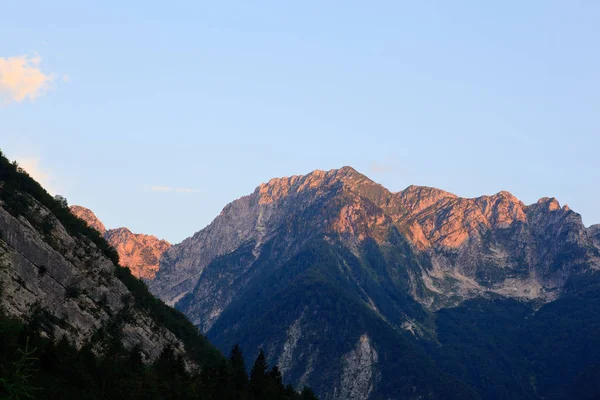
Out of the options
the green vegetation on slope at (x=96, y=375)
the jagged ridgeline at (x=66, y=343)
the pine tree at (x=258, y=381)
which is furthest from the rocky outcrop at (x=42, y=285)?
the pine tree at (x=258, y=381)

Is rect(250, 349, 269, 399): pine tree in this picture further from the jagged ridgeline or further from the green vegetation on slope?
the green vegetation on slope

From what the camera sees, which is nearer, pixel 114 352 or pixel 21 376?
pixel 21 376

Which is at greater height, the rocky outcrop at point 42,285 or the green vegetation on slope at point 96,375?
the rocky outcrop at point 42,285

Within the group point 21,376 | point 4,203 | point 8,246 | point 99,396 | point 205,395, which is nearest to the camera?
point 21,376

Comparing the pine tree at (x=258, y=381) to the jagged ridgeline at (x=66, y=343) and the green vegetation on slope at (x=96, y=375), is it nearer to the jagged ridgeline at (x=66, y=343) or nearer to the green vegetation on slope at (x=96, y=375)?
the jagged ridgeline at (x=66, y=343)

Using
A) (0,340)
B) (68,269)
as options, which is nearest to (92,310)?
(68,269)

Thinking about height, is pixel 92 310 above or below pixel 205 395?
above

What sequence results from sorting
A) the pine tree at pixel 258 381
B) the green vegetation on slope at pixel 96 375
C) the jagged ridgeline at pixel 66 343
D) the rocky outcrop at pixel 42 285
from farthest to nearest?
the pine tree at pixel 258 381 < the rocky outcrop at pixel 42 285 < the jagged ridgeline at pixel 66 343 < the green vegetation on slope at pixel 96 375

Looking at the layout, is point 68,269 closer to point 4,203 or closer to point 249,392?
point 4,203

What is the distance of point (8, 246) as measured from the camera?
176 meters

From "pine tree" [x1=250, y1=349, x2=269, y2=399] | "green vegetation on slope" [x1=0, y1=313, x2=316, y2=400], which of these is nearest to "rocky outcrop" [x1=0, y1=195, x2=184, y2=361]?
"green vegetation on slope" [x1=0, y1=313, x2=316, y2=400]

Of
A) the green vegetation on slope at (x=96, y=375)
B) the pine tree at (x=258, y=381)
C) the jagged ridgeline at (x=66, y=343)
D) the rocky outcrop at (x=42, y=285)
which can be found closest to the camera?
the green vegetation on slope at (x=96, y=375)

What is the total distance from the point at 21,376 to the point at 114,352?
96.5m

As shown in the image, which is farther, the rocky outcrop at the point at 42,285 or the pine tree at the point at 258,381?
the pine tree at the point at 258,381
